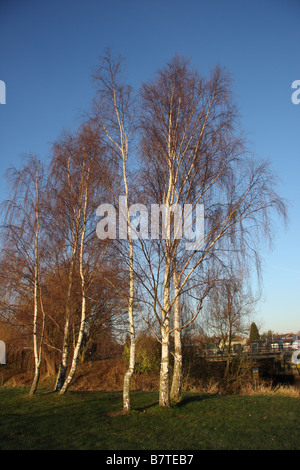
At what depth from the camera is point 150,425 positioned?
7504mm

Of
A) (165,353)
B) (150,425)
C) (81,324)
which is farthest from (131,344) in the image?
(81,324)

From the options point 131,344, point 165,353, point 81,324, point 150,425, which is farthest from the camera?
point 81,324

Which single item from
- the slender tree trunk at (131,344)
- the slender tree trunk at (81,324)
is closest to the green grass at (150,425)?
the slender tree trunk at (131,344)

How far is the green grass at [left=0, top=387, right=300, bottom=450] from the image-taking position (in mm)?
6195

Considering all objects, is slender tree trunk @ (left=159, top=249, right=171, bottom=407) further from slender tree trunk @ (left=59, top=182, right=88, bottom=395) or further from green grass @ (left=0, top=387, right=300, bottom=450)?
slender tree trunk @ (left=59, top=182, right=88, bottom=395)

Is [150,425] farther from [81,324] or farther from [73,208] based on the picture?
[73,208]

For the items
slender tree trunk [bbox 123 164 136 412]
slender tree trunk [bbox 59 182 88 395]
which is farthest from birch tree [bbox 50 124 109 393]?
slender tree trunk [bbox 123 164 136 412]

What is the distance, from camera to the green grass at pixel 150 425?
6.20 meters

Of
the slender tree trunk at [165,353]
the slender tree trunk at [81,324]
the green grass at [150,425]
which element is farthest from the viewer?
the slender tree trunk at [81,324]

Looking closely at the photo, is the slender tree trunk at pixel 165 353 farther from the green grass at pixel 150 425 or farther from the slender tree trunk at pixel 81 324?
the slender tree trunk at pixel 81 324

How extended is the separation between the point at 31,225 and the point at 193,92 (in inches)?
286

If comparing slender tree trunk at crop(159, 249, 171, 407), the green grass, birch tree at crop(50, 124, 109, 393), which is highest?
birch tree at crop(50, 124, 109, 393)

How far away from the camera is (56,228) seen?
41.5 feet
